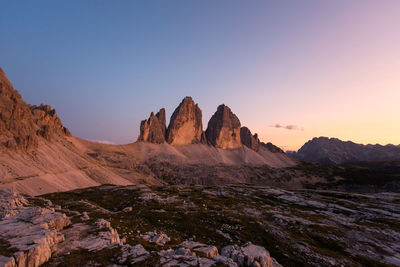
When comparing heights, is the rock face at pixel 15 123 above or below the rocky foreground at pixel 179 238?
above

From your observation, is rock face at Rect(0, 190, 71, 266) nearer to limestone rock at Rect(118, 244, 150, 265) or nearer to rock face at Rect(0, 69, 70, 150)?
limestone rock at Rect(118, 244, 150, 265)

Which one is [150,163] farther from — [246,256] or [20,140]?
[246,256]

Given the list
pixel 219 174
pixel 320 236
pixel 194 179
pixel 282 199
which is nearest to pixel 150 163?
pixel 194 179

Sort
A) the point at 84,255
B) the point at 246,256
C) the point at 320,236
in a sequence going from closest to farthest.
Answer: the point at 84,255 → the point at 246,256 → the point at 320,236

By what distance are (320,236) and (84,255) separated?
31326mm

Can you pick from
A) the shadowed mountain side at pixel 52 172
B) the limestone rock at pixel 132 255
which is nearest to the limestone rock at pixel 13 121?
the shadowed mountain side at pixel 52 172

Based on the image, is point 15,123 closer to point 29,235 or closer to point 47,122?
point 47,122

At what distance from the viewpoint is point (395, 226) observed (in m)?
36.5

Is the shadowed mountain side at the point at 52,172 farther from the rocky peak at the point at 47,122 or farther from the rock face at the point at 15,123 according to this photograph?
the rocky peak at the point at 47,122

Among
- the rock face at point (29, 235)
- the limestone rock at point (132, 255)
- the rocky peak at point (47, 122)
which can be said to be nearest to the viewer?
the rock face at point (29, 235)

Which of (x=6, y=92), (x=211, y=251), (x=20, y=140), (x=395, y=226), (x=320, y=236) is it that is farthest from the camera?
(x=6, y=92)

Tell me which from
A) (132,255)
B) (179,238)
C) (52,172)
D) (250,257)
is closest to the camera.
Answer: (132,255)

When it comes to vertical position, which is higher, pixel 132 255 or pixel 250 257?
pixel 132 255

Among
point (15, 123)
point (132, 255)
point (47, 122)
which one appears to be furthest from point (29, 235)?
point (47, 122)
